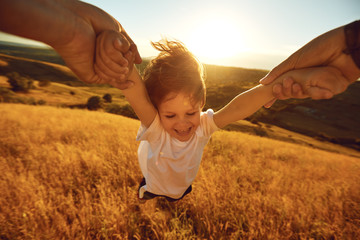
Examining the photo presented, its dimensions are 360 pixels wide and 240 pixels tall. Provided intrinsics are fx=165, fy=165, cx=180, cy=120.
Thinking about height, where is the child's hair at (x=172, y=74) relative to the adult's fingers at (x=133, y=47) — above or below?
below

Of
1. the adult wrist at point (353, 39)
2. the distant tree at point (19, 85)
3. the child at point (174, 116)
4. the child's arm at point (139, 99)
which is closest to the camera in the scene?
the adult wrist at point (353, 39)

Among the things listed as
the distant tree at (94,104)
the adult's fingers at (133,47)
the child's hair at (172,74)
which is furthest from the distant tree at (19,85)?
the adult's fingers at (133,47)

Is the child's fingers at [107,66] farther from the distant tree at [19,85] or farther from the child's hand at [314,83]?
the distant tree at [19,85]

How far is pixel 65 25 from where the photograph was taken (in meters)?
0.57

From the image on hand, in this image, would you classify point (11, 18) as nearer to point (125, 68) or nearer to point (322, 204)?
point (125, 68)

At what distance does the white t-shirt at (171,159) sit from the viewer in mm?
1659

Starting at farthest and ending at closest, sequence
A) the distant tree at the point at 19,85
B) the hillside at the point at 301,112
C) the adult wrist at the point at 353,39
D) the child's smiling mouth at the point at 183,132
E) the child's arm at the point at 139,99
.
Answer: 1. the distant tree at the point at 19,85
2. the hillside at the point at 301,112
3. the child's smiling mouth at the point at 183,132
4. the child's arm at the point at 139,99
5. the adult wrist at the point at 353,39

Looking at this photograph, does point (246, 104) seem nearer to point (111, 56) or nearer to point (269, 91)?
point (269, 91)

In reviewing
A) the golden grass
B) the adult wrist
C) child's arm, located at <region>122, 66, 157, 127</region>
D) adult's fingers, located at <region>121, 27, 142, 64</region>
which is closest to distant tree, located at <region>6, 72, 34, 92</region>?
the golden grass

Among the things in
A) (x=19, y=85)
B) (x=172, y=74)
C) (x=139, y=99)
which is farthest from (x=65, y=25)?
(x=19, y=85)

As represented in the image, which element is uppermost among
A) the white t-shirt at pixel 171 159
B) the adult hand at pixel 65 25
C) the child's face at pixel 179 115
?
the adult hand at pixel 65 25

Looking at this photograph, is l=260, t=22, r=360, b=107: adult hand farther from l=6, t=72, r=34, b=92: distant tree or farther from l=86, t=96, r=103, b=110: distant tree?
l=6, t=72, r=34, b=92: distant tree

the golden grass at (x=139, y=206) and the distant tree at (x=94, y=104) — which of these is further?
the distant tree at (x=94, y=104)

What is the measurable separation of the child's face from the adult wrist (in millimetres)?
1038
